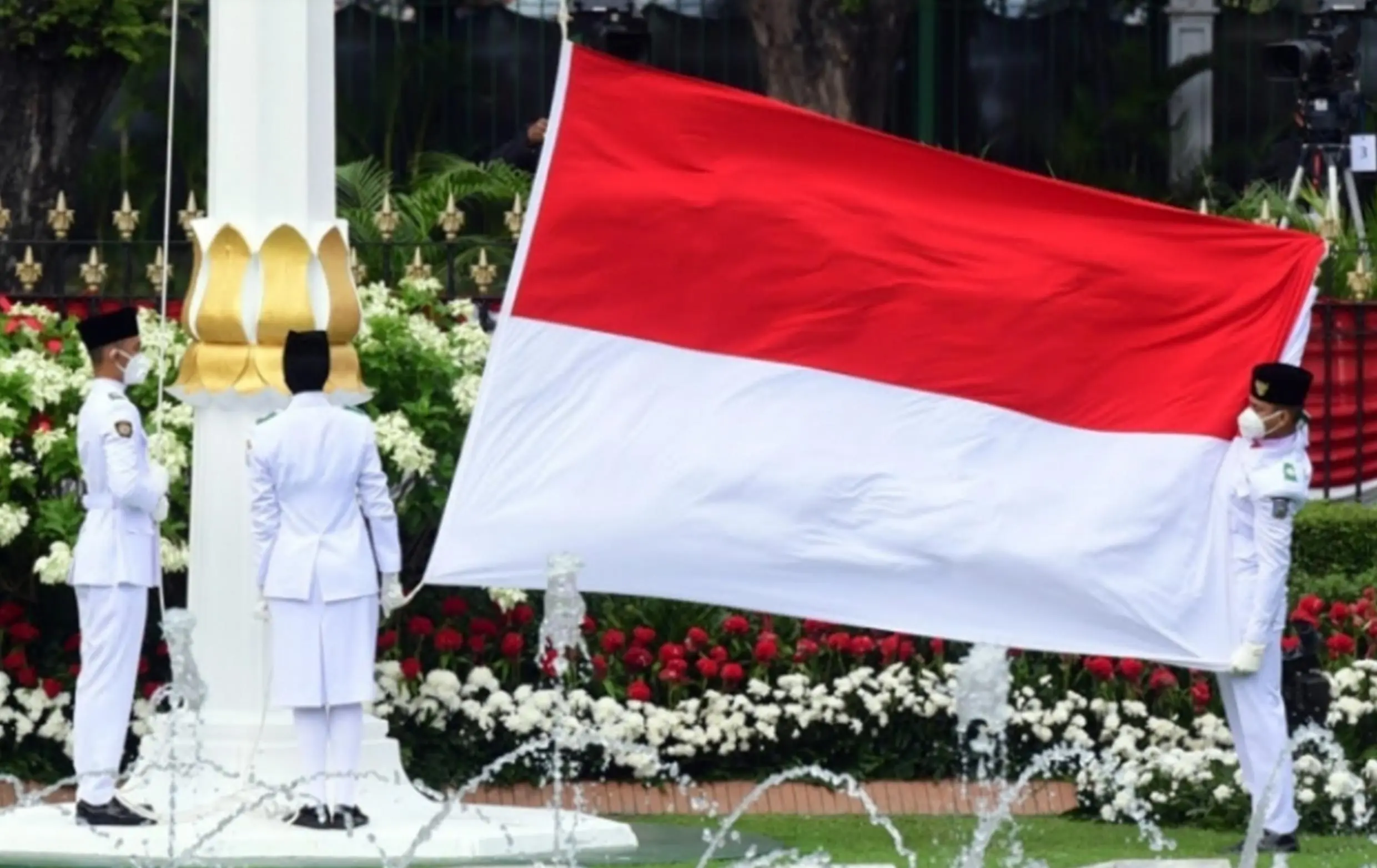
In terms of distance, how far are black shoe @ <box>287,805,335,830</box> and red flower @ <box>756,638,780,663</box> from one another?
272cm

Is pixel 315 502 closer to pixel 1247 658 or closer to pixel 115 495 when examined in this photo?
pixel 115 495

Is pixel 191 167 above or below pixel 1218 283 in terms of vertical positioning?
above

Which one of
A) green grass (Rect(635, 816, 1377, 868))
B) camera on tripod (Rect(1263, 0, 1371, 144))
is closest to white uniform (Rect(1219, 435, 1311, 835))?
green grass (Rect(635, 816, 1377, 868))

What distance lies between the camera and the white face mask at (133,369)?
12.0 metres

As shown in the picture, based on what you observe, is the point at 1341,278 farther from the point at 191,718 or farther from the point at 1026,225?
the point at 191,718

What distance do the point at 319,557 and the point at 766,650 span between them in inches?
110

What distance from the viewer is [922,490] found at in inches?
440

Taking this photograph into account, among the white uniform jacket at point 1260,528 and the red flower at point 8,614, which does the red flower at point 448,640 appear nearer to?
the red flower at point 8,614

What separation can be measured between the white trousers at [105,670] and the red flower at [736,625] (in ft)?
9.16

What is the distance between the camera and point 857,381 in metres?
11.3

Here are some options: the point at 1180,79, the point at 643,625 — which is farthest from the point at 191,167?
the point at 643,625

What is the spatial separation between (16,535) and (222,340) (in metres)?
1.71

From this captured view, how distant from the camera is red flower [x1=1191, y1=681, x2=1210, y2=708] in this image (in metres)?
13.8

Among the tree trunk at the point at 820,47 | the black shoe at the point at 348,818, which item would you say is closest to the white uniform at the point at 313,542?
the black shoe at the point at 348,818
